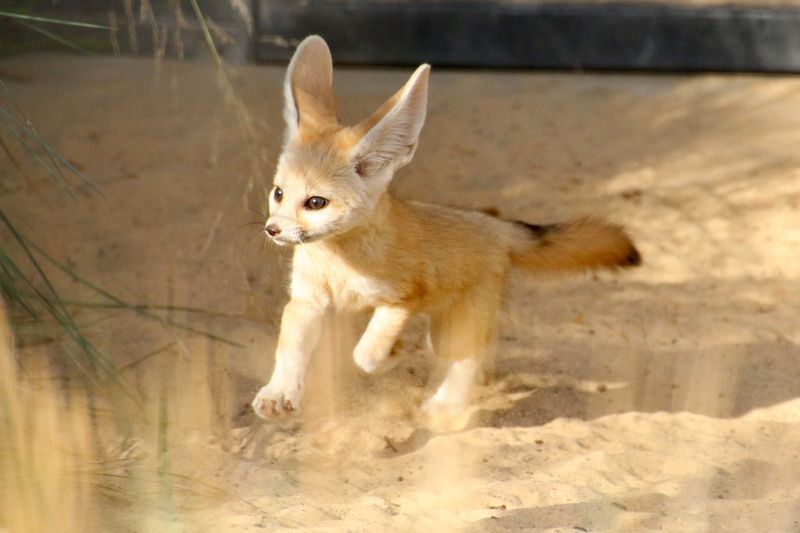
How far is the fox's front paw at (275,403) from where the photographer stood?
3.34 meters

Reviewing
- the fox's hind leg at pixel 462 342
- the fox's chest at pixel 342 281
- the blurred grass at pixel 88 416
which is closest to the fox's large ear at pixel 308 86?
the blurred grass at pixel 88 416

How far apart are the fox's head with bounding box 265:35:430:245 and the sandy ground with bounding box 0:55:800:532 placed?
184mm

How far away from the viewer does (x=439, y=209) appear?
402 cm

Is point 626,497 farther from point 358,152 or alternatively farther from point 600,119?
point 600,119

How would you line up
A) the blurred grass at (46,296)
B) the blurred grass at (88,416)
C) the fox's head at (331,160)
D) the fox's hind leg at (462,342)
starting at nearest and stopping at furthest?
the blurred grass at (88,416) < the blurred grass at (46,296) < the fox's head at (331,160) < the fox's hind leg at (462,342)

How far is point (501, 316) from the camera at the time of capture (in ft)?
15.1

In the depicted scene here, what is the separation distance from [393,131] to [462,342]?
2.80 feet

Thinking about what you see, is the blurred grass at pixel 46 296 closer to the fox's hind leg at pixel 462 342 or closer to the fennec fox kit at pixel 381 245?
the fennec fox kit at pixel 381 245

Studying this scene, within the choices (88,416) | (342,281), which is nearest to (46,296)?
(88,416)

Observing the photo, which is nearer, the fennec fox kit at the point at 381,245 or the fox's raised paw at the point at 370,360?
the fennec fox kit at the point at 381,245

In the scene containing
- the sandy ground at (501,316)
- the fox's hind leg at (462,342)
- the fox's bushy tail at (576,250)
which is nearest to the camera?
the sandy ground at (501,316)

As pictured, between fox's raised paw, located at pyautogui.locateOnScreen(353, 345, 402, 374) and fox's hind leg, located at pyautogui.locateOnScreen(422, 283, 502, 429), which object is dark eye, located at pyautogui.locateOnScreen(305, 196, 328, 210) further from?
fox's hind leg, located at pyautogui.locateOnScreen(422, 283, 502, 429)

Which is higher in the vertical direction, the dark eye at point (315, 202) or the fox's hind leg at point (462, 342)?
the dark eye at point (315, 202)

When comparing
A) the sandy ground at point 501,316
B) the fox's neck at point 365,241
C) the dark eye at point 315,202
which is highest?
the dark eye at point 315,202
